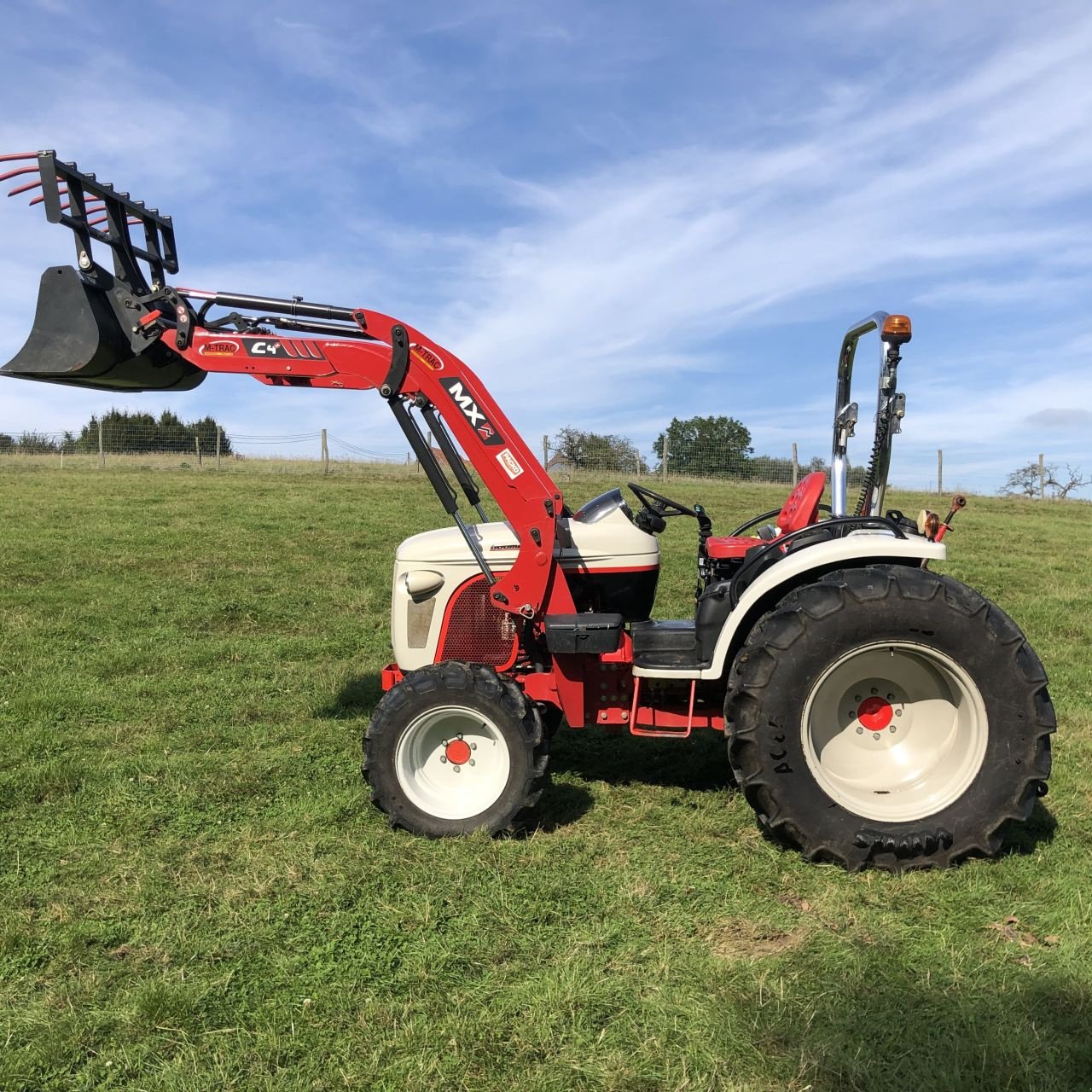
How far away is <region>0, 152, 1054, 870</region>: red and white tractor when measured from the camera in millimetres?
3734

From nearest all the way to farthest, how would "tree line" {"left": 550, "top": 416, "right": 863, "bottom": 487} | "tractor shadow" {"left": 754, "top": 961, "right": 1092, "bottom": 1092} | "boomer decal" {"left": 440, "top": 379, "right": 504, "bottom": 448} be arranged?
"tractor shadow" {"left": 754, "top": 961, "right": 1092, "bottom": 1092} < "boomer decal" {"left": 440, "top": 379, "right": 504, "bottom": 448} < "tree line" {"left": 550, "top": 416, "right": 863, "bottom": 487}

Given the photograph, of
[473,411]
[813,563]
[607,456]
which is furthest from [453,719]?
[607,456]

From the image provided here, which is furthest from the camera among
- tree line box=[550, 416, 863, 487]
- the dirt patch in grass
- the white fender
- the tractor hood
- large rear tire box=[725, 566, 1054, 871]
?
tree line box=[550, 416, 863, 487]

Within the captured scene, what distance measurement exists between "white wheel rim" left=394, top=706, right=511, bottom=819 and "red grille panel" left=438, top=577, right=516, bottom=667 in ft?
1.48

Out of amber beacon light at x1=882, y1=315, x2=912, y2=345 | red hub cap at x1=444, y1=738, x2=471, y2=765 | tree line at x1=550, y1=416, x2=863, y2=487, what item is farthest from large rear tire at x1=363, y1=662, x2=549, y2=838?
tree line at x1=550, y1=416, x2=863, y2=487

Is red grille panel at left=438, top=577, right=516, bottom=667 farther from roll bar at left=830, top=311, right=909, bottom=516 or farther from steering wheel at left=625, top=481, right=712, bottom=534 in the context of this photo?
roll bar at left=830, top=311, right=909, bottom=516

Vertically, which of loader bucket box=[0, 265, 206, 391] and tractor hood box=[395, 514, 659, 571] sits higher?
loader bucket box=[0, 265, 206, 391]

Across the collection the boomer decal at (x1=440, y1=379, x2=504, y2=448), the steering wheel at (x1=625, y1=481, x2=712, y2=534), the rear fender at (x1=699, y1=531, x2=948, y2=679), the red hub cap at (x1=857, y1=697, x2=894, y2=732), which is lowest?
the red hub cap at (x1=857, y1=697, x2=894, y2=732)

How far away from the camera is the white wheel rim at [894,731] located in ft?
12.4

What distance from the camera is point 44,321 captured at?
13.4 ft

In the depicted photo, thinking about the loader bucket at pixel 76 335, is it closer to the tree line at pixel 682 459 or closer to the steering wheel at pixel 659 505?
the steering wheel at pixel 659 505

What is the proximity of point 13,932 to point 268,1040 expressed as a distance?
4.03 feet

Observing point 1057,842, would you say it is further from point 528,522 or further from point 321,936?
point 321,936

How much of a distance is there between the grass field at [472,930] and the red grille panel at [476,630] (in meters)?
0.82
